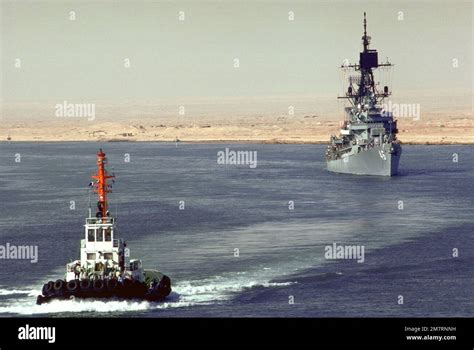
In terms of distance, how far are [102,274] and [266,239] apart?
26273mm

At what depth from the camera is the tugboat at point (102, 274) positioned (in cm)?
5816

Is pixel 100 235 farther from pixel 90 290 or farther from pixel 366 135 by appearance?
pixel 366 135

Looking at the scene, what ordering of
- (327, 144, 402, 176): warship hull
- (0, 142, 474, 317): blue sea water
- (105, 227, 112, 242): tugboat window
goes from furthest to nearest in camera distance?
(327, 144, 402, 176): warship hull
(0, 142, 474, 317): blue sea water
(105, 227, 112, 242): tugboat window

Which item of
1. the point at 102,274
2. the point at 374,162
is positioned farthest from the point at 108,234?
the point at 374,162

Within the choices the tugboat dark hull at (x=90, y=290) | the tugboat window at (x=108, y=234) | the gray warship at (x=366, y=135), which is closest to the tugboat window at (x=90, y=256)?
the tugboat window at (x=108, y=234)

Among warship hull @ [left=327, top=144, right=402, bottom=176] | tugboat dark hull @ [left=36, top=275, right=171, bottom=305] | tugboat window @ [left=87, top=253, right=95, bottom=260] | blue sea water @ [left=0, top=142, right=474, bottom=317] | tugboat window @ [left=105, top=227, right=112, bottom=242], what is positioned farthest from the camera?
warship hull @ [left=327, top=144, right=402, bottom=176]

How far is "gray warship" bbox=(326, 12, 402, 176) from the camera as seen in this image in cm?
14843

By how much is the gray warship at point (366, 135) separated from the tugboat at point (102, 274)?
90.4 meters

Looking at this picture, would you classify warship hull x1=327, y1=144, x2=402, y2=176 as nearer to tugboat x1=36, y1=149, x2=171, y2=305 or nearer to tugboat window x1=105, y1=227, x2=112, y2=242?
tugboat x1=36, y1=149, x2=171, y2=305

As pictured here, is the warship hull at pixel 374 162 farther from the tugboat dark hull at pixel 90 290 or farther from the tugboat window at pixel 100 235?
the tugboat dark hull at pixel 90 290

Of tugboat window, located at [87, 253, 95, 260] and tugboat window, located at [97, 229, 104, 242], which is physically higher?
tugboat window, located at [97, 229, 104, 242]

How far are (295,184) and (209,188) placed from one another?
475 inches

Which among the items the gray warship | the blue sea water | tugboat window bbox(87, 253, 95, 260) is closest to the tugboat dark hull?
the blue sea water
